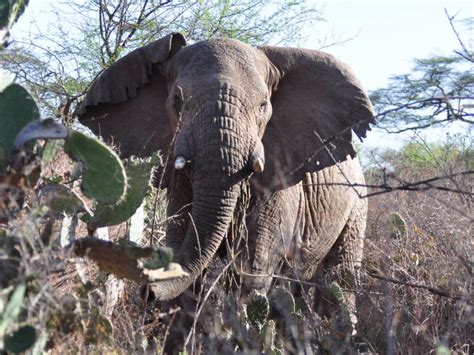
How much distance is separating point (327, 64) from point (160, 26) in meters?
5.44

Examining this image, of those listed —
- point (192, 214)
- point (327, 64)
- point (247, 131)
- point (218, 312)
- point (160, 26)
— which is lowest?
point (218, 312)

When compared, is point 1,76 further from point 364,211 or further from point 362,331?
point 364,211

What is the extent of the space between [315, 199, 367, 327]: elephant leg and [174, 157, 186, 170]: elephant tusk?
1.60 meters

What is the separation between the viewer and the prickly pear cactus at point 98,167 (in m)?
3.50

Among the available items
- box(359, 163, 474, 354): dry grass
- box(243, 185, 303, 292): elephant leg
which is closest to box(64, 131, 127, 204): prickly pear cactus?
box(359, 163, 474, 354): dry grass

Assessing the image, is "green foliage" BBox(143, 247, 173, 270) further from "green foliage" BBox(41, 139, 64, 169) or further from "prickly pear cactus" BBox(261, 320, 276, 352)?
"prickly pear cactus" BBox(261, 320, 276, 352)

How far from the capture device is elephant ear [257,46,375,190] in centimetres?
637

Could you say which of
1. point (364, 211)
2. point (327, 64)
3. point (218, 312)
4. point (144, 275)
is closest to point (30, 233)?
point (144, 275)

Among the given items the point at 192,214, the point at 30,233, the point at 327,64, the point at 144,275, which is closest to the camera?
the point at 30,233

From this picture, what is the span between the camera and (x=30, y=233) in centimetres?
311

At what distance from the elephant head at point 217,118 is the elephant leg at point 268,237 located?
115mm

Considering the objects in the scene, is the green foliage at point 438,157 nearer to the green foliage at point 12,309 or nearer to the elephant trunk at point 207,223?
the elephant trunk at point 207,223

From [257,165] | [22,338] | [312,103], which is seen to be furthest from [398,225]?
[22,338]

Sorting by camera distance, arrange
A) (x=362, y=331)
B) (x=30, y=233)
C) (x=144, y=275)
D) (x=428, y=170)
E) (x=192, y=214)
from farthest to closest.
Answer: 1. (x=428, y=170)
2. (x=362, y=331)
3. (x=192, y=214)
4. (x=144, y=275)
5. (x=30, y=233)
